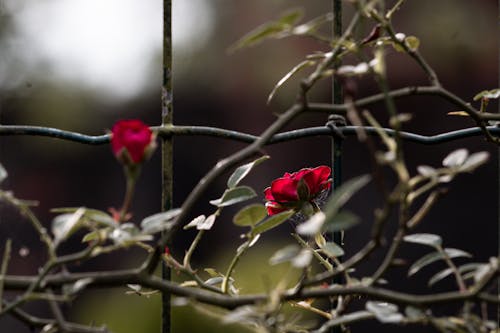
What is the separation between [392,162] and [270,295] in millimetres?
98

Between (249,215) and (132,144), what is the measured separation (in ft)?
0.30

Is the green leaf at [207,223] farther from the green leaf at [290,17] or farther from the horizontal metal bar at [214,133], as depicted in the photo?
the green leaf at [290,17]

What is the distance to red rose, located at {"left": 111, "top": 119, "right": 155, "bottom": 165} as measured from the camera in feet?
1.33

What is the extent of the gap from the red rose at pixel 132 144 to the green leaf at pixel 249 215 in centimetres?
8

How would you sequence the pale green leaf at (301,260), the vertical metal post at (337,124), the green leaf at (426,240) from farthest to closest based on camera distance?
the vertical metal post at (337,124), the green leaf at (426,240), the pale green leaf at (301,260)

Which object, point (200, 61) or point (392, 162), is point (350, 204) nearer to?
point (200, 61)

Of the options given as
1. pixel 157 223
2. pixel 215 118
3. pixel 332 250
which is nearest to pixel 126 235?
pixel 157 223

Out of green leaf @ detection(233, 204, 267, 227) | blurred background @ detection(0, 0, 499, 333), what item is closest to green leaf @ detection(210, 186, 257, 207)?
green leaf @ detection(233, 204, 267, 227)

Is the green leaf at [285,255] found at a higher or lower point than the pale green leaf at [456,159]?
lower

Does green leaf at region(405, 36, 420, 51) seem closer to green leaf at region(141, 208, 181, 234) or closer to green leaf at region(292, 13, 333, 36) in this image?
green leaf at region(292, 13, 333, 36)

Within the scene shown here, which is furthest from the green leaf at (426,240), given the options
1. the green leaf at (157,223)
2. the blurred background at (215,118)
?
the blurred background at (215,118)

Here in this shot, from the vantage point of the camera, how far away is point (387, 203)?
37 cm

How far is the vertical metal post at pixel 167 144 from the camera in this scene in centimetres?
56

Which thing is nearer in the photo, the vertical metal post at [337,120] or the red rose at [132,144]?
the red rose at [132,144]
